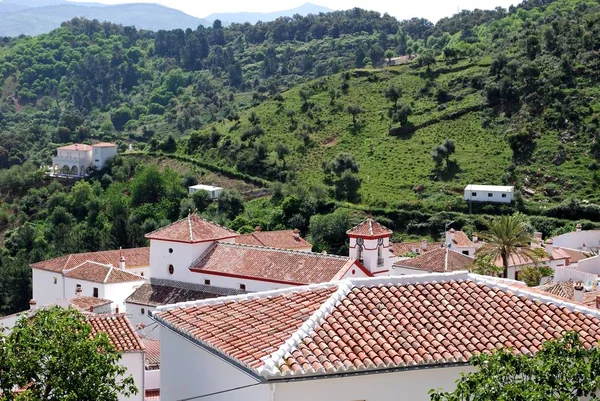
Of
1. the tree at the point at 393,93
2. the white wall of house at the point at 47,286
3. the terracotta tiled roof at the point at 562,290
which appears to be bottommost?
the white wall of house at the point at 47,286

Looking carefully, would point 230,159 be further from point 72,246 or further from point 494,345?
point 494,345

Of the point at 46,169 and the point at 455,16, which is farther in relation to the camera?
the point at 455,16

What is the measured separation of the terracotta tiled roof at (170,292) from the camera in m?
37.6

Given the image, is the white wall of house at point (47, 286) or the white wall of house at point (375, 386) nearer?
the white wall of house at point (375, 386)

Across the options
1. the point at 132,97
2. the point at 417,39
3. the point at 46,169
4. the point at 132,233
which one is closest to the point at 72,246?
→ the point at 132,233

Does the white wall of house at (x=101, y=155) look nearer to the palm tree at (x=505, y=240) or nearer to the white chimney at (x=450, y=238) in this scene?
the white chimney at (x=450, y=238)

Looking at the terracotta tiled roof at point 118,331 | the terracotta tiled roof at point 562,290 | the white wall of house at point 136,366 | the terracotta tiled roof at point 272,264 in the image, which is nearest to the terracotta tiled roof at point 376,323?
the white wall of house at point 136,366

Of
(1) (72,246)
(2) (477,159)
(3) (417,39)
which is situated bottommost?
(1) (72,246)

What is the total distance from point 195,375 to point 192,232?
85.5 feet

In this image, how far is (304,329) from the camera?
11.9m

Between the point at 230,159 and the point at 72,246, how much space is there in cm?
2052

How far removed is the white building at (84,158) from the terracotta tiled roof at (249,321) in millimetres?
78371

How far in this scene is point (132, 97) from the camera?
513 feet

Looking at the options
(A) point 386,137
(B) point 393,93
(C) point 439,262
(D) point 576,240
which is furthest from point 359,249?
(B) point 393,93
